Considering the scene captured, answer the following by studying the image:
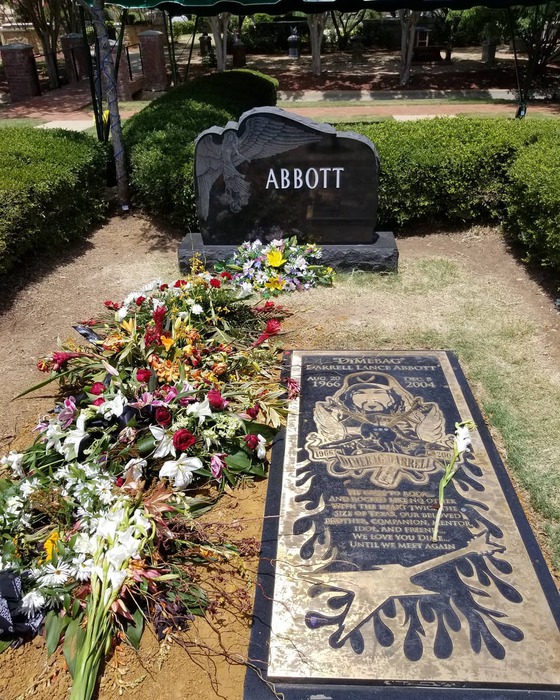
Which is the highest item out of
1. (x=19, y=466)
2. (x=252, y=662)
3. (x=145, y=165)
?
(x=145, y=165)

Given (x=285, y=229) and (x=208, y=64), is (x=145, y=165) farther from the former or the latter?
(x=208, y=64)

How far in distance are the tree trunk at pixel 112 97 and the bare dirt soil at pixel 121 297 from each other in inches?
18.5

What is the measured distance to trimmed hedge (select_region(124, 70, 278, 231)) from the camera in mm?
6645

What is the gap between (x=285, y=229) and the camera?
5.86 meters

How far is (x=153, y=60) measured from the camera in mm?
16766

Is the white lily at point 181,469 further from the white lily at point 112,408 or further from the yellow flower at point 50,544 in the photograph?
the yellow flower at point 50,544

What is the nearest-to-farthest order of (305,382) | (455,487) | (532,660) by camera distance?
(532,660) → (455,487) → (305,382)

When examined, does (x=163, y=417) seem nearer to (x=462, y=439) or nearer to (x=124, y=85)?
(x=462, y=439)

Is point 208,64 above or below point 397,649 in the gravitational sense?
above

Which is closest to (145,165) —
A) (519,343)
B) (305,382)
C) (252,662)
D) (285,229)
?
(285,229)

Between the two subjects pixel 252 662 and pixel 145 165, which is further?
pixel 145 165

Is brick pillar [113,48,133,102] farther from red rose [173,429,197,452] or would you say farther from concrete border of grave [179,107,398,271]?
red rose [173,429,197,452]

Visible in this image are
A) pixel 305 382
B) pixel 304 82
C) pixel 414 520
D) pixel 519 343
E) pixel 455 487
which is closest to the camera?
pixel 414 520

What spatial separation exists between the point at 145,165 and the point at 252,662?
19.2 feet
